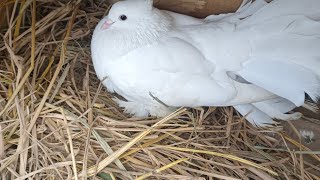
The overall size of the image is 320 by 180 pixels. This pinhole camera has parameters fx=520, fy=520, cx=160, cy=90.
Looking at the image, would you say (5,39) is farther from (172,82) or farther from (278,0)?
(278,0)

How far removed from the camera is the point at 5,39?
1989mm

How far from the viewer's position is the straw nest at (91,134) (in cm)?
168

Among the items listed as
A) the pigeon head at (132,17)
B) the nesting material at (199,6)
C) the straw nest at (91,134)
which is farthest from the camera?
the nesting material at (199,6)

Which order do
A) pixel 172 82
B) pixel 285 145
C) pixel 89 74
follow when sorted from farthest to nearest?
pixel 89 74 < pixel 285 145 < pixel 172 82

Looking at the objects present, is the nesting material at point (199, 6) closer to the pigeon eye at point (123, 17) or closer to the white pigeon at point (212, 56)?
the white pigeon at point (212, 56)

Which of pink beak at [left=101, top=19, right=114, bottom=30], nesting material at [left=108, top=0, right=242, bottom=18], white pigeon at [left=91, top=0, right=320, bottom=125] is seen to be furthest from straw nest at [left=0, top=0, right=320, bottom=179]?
nesting material at [left=108, top=0, right=242, bottom=18]

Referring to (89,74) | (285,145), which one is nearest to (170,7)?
(89,74)

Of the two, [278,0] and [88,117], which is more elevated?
[278,0]

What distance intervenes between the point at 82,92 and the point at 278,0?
0.79 metres

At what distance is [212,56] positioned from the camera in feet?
5.89

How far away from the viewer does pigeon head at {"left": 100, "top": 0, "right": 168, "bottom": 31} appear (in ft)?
5.97

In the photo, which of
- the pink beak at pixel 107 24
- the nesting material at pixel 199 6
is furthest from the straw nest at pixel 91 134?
the nesting material at pixel 199 6

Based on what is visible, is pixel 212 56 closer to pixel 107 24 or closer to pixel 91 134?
pixel 107 24

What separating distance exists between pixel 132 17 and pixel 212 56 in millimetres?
315
